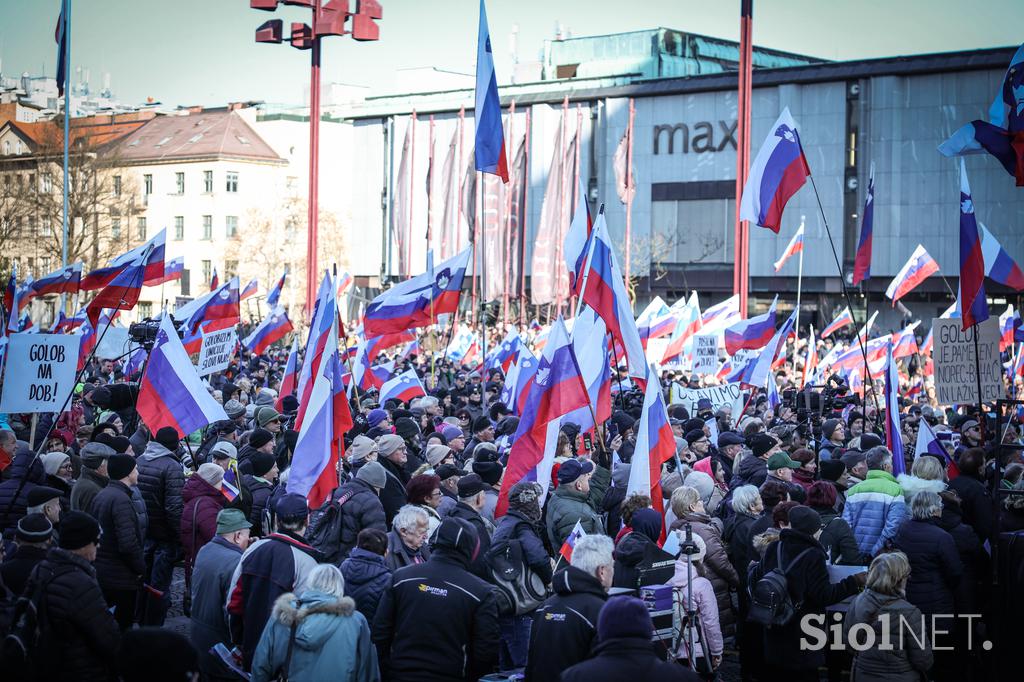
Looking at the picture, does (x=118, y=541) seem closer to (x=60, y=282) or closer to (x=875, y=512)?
(x=875, y=512)

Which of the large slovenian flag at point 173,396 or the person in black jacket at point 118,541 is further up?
the large slovenian flag at point 173,396

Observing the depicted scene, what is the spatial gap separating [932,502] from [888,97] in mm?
46820

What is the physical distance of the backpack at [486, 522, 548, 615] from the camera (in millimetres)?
7633

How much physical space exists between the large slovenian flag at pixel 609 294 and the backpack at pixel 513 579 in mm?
3615

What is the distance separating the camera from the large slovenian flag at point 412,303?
1638 centimetres

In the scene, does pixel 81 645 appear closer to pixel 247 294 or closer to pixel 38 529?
pixel 38 529

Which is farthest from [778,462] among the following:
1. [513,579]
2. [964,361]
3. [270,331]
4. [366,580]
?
[270,331]

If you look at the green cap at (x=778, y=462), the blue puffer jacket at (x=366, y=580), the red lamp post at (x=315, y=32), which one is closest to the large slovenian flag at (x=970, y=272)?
the green cap at (x=778, y=462)

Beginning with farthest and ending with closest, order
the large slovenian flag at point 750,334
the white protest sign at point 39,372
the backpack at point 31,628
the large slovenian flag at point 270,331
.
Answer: the large slovenian flag at point 270,331, the large slovenian flag at point 750,334, the white protest sign at point 39,372, the backpack at point 31,628

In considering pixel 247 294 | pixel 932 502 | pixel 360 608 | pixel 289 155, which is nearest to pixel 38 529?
pixel 360 608

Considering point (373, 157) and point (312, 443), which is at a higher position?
point (373, 157)

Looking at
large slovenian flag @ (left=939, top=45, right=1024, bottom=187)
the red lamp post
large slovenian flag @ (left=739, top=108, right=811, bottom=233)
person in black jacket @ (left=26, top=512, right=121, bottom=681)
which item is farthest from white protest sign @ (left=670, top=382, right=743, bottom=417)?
the red lamp post

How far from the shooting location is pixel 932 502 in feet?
27.8

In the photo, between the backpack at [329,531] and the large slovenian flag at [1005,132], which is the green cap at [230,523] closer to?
the backpack at [329,531]
